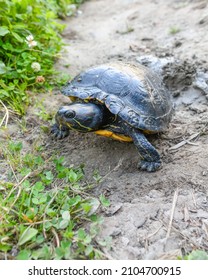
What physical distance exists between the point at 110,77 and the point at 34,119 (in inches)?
42.8

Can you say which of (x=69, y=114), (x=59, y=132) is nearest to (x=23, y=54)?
(x=59, y=132)

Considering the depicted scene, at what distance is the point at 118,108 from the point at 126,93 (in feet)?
0.69

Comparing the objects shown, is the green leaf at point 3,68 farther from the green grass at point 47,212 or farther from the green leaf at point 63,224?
the green leaf at point 63,224

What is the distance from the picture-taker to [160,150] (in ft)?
11.0

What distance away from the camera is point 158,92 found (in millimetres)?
3461

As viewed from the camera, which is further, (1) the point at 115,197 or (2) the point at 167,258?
(1) the point at 115,197

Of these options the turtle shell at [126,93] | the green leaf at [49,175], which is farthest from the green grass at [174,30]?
the green leaf at [49,175]

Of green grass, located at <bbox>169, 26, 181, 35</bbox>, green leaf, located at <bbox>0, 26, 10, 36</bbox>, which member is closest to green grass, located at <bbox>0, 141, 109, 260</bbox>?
green leaf, located at <bbox>0, 26, 10, 36</bbox>

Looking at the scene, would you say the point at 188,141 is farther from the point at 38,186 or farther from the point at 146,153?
the point at 38,186

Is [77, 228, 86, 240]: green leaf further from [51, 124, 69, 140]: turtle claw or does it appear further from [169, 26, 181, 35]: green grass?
[169, 26, 181, 35]: green grass

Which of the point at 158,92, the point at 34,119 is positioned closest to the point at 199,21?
the point at 158,92

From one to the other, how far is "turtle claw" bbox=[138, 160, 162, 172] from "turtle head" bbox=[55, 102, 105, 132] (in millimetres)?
549

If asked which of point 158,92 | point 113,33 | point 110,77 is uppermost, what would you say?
point 110,77
